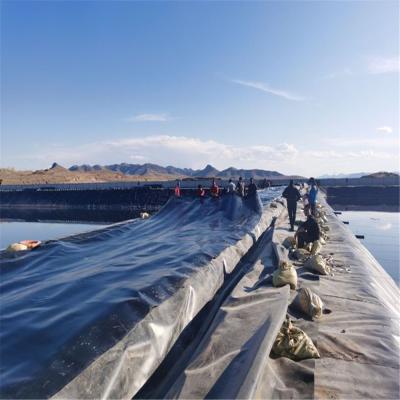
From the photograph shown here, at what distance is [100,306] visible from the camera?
3.32 meters

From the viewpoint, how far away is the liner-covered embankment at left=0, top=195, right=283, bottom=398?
239 centimetres

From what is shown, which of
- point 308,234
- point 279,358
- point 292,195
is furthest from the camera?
point 292,195

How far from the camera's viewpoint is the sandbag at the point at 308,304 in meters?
3.96

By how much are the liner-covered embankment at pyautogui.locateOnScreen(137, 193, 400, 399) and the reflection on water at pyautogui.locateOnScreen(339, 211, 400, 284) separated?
23.4 feet

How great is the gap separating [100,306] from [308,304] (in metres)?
2.39

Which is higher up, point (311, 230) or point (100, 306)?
point (311, 230)

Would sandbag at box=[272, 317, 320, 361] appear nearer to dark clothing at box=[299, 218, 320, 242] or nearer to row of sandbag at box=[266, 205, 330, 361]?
row of sandbag at box=[266, 205, 330, 361]

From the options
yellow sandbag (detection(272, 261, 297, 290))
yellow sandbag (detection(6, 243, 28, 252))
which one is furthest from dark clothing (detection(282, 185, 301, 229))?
Result: yellow sandbag (detection(6, 243, 28, 252))

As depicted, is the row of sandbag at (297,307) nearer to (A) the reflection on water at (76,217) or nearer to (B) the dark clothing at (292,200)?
(B) the dark clothing at (292,200)

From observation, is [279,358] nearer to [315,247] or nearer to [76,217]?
[315,247]

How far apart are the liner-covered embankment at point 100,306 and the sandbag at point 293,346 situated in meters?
0.99

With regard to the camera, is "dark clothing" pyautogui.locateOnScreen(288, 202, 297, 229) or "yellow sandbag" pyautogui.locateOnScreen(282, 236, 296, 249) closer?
"yellow sandbag" pyautogui.locateOnScreen(282, 236, 296, 249)

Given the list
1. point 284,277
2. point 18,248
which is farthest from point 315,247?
point 18,248

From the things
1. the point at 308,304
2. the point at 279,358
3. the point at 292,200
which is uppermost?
the point at 292,200
